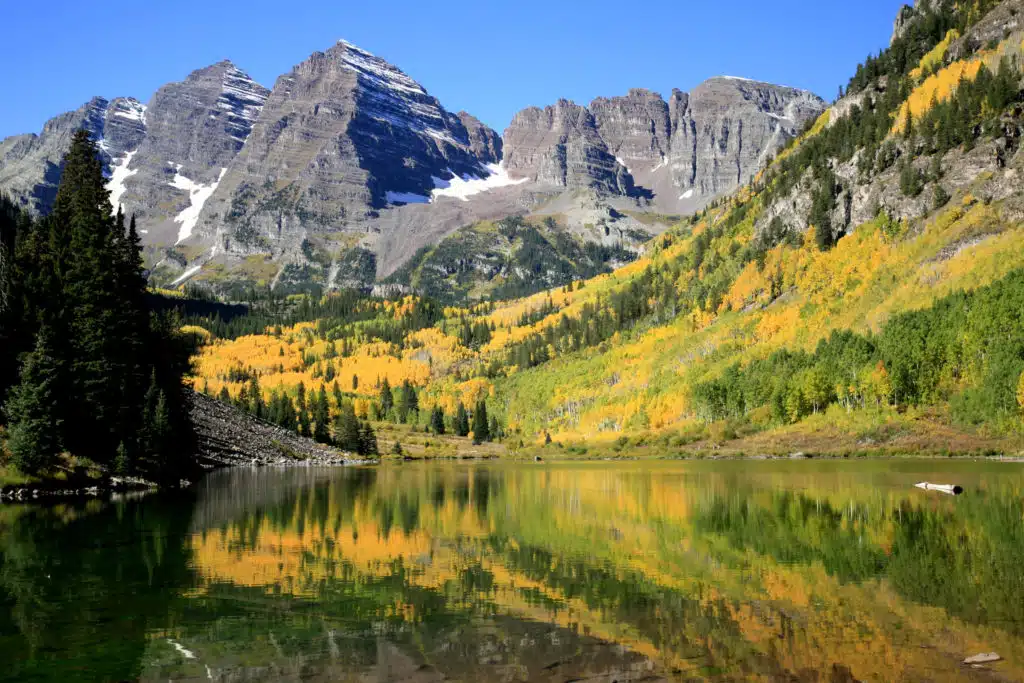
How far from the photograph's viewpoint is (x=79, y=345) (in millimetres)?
78750

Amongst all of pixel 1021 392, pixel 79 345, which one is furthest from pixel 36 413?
pixel 1021 392

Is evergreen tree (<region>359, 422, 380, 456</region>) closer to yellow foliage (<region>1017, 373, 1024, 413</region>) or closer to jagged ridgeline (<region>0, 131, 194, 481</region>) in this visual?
jagged ridgeline (<region>0, 131, 194, 481</region>)

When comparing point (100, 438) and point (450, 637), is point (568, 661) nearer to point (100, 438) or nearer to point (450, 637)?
point (450, 637)

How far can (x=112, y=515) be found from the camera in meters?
56.7

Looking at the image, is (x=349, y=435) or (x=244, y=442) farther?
(x=349, y=435)

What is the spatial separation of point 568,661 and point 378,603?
30.5 ft

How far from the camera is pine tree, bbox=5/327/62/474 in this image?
212 ft

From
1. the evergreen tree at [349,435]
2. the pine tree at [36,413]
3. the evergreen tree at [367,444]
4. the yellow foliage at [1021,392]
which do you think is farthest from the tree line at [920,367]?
the pine tree at [36,413]

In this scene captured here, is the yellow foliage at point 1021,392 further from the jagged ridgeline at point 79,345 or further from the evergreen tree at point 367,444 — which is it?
the evergreen tree at point 367,444

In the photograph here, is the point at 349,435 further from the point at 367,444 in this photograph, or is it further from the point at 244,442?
the point at 244,442

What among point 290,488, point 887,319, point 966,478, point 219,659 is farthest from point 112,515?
point 887,319

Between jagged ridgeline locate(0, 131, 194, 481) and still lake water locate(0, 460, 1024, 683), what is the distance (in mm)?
10549

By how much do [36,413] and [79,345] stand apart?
47.0 feet

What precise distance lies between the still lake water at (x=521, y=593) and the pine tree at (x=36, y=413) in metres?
6.50
